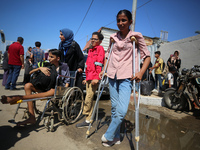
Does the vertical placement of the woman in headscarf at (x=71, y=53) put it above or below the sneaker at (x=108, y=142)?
above

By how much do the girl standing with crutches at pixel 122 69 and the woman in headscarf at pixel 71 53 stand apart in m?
1.32

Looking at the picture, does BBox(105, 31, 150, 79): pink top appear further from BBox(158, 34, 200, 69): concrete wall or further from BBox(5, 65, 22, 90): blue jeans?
BBox(158, 34, 200, 69): concrete wall

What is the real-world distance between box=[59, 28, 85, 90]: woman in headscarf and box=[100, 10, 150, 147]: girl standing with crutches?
4.34ft

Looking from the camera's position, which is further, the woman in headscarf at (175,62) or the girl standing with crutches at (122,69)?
the woman in headscarf at (175,62)

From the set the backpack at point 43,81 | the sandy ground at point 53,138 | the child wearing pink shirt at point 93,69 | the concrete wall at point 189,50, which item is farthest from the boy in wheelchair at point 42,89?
the concrete wall at point 189,50

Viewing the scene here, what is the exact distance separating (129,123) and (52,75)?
7.30 ft

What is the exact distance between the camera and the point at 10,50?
17.9ft

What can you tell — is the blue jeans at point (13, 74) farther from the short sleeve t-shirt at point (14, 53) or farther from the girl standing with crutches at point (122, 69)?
the girl standing with crutches at point (122, 69)

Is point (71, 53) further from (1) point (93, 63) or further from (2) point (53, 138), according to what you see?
(2) point (53, 138)

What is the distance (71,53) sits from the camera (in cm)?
315

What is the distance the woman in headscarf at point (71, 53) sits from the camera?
10.2 ft

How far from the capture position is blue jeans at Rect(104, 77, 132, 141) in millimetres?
1899

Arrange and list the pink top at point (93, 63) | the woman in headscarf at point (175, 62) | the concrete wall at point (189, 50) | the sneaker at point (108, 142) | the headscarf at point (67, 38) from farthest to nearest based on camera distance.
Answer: the concrete wall at point (189, 50) < the woman in headscarf at point (175, 62) < the headscarf at point (67, 38) < the pink top at point (93, 63) < the sneaker at point (108, 142)

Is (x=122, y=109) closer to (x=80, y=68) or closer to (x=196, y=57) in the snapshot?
(x=80, y=68)
